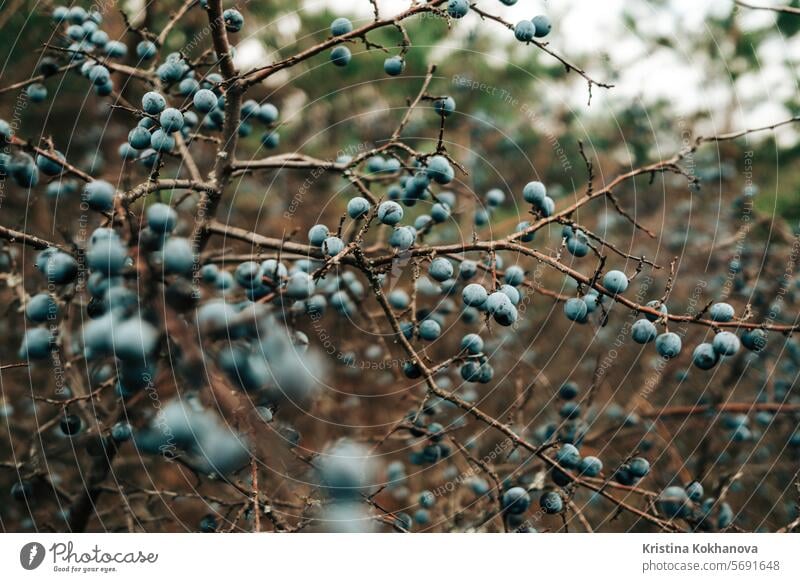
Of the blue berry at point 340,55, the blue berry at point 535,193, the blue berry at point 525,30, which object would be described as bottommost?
the blue berry at point 535,193

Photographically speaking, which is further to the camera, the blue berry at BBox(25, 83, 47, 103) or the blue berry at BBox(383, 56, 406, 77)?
the blue berry at BBox(25, 83, 47, 103)

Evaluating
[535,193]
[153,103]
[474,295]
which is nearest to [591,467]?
[474,295]

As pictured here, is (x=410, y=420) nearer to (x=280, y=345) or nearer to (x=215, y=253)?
(x=280, y=345)

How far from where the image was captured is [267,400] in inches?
50.5

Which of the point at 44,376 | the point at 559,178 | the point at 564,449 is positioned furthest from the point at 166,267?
the point at 559,178

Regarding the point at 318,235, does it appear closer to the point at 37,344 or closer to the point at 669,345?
the point at 37,344

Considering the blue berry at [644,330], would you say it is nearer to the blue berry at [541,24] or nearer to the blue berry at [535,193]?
the blue berry at [535,193]

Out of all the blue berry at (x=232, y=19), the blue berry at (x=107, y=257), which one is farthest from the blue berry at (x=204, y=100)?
the blue berry at (x=107, y=257)

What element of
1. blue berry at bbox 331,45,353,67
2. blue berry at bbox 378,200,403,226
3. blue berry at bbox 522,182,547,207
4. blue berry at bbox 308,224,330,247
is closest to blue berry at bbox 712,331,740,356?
blue berry at bbox 522,182,547,207

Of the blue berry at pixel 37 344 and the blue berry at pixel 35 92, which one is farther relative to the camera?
the blue berry at pixel 35 92
